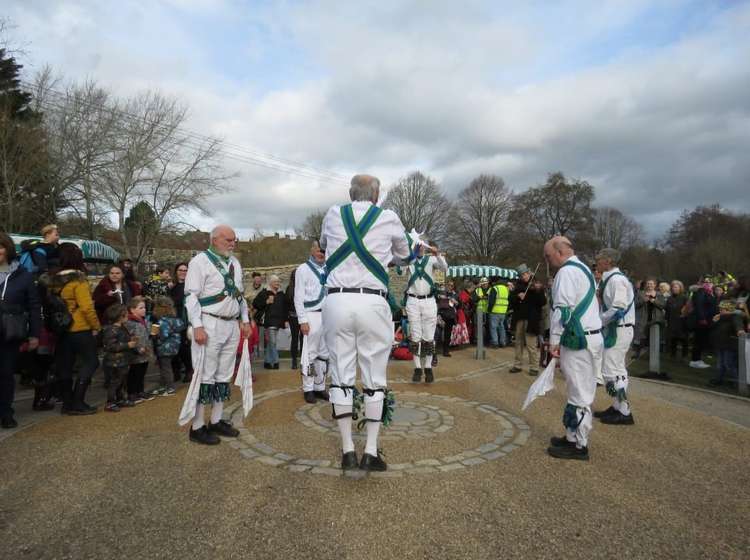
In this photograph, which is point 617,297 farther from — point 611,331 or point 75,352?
point 75,352

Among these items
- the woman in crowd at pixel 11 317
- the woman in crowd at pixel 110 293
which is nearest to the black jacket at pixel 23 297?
the woman in crowd at pixel 11 317

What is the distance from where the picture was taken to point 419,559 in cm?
255

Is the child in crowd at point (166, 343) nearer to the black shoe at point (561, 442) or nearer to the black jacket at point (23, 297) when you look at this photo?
the black jacket at point (23, 297)

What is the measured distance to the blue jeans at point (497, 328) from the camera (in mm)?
12539

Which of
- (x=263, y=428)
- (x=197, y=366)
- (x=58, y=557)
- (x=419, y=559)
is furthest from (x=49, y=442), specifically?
(x=419, y=559)

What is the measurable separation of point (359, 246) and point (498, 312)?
968cm

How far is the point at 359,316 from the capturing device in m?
3.52

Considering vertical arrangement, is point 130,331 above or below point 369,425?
above

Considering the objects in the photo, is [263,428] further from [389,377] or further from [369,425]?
[389,377]

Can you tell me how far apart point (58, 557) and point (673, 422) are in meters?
5.74

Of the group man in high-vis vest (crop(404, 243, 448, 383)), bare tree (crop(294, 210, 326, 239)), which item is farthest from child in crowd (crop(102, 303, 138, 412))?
bare tree (crop(294, 210, 326, 239))

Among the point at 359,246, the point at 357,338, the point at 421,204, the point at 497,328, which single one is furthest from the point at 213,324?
the point at 421,204

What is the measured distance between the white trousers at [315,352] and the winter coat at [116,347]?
2.13m

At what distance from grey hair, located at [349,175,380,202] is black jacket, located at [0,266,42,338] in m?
3.60
